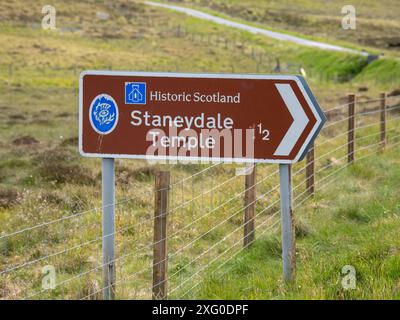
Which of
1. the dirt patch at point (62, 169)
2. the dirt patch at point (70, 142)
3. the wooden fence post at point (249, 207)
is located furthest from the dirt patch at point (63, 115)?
the wooden fence post at point (249, 207)

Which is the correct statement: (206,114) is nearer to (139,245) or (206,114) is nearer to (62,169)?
(139,245)

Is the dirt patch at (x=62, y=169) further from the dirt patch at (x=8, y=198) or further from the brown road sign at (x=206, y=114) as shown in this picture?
the brown road sign at (x=206, y=114)

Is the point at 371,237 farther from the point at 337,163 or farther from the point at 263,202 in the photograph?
the point at 337,163

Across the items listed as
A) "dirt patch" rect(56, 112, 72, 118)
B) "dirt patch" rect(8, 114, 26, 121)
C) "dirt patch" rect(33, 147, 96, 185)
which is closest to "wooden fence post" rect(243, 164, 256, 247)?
"dirt patch" rect(33, 147, 96, 185)

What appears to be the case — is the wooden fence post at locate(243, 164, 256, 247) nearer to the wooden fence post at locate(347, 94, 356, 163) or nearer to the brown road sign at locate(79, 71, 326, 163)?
the brown road sign at locate(79, 71, 326, 163)

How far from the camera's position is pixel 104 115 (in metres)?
5.40

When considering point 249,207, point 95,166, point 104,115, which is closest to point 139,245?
point 249,207

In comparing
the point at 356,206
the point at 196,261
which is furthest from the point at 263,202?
the point at 196,261

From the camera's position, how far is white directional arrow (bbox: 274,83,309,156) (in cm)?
532

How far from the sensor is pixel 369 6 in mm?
99125

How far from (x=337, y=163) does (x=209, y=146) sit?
22.8ft

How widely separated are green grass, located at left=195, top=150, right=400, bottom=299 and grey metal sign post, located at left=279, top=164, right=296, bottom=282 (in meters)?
0.09

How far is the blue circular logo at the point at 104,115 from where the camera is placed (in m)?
5.37

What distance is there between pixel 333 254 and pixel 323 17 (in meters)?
74.4
